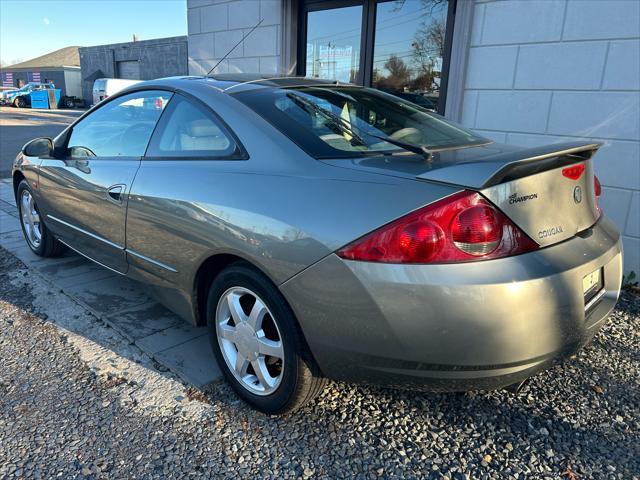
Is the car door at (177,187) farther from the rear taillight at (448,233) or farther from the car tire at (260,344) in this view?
the rear taillight at (448,233)

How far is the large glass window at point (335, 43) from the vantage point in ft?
19.6

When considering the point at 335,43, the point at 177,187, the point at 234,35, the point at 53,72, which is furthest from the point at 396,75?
the point at 53,72

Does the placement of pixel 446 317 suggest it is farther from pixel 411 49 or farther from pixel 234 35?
pixel 234 35

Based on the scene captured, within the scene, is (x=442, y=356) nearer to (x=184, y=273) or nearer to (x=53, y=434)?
(x=184, y=273)

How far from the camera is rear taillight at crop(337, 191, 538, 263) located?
1.72 metres

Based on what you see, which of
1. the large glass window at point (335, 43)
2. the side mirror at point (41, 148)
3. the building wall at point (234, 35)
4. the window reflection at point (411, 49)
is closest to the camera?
the side mirror at point (41, 148)

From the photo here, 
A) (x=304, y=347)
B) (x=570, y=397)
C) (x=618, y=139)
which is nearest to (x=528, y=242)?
(x=304, y=347)

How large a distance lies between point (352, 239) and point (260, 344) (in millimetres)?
766

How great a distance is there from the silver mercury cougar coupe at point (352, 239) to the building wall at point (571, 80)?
186 cm

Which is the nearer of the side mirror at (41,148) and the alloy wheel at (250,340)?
the alloy wheel at (250,340)

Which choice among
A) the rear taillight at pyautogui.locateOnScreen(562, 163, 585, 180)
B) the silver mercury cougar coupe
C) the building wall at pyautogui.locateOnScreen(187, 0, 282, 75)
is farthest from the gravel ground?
the building wall at pyautogui.locateOnScreen(187, 0, 282, 75)

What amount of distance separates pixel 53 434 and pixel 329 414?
1.26 meters

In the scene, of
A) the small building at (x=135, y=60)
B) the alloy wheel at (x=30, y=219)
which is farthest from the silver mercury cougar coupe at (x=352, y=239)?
the small building at (x=135, y=60)

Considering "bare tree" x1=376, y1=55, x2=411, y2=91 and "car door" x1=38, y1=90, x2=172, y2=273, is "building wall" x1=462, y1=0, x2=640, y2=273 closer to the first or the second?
"bare tree" x1=376, y1=55, x2=411, y2=91
